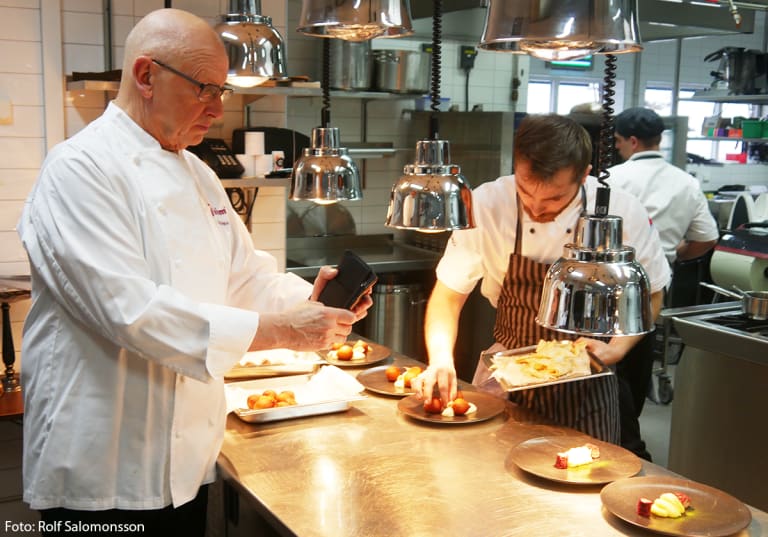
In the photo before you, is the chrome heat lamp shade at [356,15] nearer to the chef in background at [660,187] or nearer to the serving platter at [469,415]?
the serving platter at [469,415]

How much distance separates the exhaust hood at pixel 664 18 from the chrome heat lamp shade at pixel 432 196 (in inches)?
53.4

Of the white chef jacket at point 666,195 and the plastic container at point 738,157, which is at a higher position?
the plastic container at point 738,157

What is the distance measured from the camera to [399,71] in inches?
235

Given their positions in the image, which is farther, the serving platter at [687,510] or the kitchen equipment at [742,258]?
the kitchen equipment at [742,258]

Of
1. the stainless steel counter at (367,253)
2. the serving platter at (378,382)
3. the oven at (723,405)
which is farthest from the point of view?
the stainless steel counter at (367,253)

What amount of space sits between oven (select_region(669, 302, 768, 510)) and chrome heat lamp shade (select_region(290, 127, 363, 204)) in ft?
5.89

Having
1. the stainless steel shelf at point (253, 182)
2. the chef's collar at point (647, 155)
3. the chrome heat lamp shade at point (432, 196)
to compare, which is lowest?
the stainless steel shelf at point (253, 182)

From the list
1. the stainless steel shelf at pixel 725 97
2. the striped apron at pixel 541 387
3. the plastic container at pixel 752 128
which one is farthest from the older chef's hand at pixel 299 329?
the plastic container at pixel 752 128

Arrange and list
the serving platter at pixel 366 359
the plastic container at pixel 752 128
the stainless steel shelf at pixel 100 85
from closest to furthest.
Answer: the serving platter at pixel 366 359
the stainless steel shelf at pixel 100 85
the plastic container at pixel 752 128

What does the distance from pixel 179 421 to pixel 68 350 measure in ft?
1.02

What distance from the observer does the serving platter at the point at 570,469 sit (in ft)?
6.77

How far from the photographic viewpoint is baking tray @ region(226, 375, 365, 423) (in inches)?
97.3

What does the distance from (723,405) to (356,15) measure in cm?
243

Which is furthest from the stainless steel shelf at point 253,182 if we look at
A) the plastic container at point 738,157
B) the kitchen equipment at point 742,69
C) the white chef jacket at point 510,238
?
the plastic container at point 738,157
